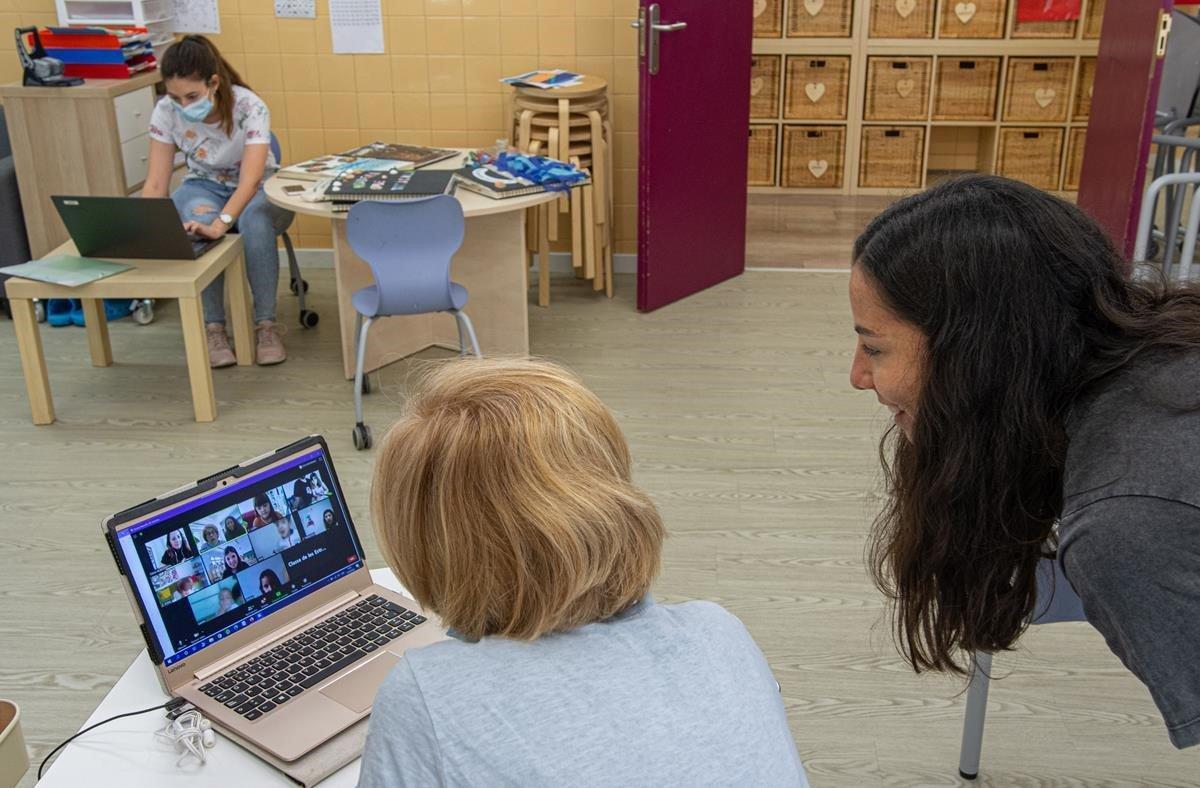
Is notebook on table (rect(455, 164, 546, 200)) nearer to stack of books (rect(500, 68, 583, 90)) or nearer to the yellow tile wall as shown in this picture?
stack of books (rect(500, 68, 583, 90))

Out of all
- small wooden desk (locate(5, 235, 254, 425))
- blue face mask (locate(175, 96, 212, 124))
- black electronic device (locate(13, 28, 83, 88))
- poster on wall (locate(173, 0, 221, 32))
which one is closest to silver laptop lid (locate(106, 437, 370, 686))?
small wooden desk (locate(5, 235, 254, 425))

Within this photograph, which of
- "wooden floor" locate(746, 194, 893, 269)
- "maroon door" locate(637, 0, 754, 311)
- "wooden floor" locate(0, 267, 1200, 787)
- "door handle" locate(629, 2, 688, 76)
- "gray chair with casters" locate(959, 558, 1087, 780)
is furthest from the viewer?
"wooden floor" locate(746, 194, 893, 269)

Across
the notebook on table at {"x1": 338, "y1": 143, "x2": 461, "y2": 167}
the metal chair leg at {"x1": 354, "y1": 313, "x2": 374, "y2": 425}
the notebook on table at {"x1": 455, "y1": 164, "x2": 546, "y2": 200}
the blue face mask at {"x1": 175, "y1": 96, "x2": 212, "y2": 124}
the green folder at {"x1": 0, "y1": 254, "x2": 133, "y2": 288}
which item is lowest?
the metal chair leg at {"x1": 354, "y1": 313, "x2": 374, "y2": 425}

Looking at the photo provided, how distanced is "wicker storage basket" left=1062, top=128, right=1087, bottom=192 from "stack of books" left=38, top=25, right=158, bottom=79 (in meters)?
4.94

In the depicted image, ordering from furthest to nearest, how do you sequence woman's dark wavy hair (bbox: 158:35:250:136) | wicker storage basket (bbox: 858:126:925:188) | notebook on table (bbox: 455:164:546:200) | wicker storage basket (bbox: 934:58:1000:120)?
wicker storage basket (bbox: 858:126:925:188) < wicker storage basket (bbox: 934:58:1000:120) < woman's dark wavy hair (bbox: 158:35:250:136) < notebook on table (bbox: 455:164:546:200)

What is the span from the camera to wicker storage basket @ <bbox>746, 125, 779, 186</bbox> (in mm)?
6844

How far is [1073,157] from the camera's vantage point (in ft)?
21.9

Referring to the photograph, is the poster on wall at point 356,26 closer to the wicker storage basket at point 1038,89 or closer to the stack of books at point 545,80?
the stack of books at point 545,80

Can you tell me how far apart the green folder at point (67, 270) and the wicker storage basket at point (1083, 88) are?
16.9 ft

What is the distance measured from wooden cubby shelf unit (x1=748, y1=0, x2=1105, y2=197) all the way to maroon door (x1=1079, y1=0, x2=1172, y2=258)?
1.65 m

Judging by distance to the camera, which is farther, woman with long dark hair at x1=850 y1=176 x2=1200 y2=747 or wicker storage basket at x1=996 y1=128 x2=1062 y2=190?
wicker storage basket at x1=996 y1=128 x2=1062 y2=190

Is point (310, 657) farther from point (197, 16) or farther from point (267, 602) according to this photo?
point (197, 16)

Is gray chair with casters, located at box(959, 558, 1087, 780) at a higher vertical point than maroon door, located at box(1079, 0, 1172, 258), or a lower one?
lower

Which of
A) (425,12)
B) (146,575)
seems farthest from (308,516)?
(425,12)
